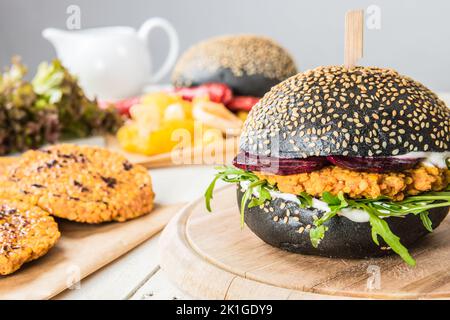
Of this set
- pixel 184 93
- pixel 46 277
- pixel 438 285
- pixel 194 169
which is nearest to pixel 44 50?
pixel 184 93

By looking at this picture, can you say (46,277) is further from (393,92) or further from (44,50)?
(44,50)

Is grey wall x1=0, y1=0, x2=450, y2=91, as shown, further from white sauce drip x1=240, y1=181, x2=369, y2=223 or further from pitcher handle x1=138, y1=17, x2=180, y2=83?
white sauce drip x1=240, y1=181, x2=369, y2=223

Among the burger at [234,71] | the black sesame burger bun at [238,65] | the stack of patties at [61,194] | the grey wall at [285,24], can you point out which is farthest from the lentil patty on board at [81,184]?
the grey wall at [285,24]

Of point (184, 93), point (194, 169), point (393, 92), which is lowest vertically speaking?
point (194, 169)

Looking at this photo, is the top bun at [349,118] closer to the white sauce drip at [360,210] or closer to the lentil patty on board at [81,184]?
the white sauce drip at [360,210]

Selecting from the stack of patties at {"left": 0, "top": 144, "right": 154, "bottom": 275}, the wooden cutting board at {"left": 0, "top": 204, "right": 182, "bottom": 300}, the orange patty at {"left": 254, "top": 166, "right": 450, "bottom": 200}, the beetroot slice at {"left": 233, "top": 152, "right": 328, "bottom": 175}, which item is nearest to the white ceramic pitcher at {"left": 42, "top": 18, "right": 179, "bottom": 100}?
the stack of patties at {"left": 0, "top": 144, "right": 154, "bottom": 275}

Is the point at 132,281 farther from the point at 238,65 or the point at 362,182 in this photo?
the point at 238,65
